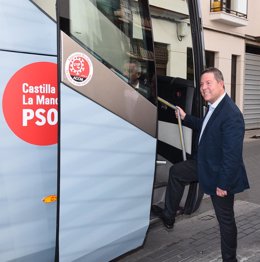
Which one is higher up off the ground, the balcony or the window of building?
the window of building

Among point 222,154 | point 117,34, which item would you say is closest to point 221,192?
point 222,154

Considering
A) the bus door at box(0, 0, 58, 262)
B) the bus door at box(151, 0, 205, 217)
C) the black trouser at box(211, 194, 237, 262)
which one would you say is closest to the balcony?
the bus door at box(151, 0, 205, 217)

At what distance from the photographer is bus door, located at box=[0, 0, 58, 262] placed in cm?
252

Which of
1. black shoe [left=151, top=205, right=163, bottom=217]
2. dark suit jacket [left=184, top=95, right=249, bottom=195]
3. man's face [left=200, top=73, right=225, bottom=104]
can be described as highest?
man's face [left=200, top=73, right=225, bottom=104]

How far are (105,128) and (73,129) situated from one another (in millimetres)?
308

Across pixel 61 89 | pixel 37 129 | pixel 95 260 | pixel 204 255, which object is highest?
pixel 61 89

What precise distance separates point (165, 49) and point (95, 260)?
7.78ft

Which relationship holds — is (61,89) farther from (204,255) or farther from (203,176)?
(204,255)

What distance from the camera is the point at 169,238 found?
4.51m

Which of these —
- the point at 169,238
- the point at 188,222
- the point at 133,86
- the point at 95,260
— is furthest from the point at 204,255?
the point at 133,86

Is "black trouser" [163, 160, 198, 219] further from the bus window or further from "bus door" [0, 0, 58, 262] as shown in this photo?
"bus door" [0, 0, 58, 262]

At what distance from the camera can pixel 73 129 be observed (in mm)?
2686

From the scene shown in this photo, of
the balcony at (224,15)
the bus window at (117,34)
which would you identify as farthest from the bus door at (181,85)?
the balcony at (224,15)

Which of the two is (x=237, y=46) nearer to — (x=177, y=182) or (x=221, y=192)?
(x=177, y=182)
